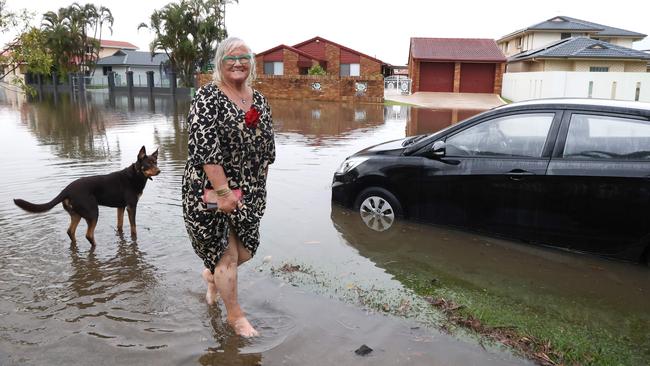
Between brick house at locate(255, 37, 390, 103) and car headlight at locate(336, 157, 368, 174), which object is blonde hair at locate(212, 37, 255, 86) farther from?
brick house at locate(255, 37, 390, 103)

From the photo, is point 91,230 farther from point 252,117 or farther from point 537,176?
point 537,176

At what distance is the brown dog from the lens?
507 cm

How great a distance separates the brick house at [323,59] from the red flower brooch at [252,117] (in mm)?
40812

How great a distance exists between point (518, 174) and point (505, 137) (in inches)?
20.6

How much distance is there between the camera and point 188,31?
48.4 meters

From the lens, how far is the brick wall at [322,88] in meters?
32.0

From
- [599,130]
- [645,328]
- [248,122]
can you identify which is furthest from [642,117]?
[248,122]

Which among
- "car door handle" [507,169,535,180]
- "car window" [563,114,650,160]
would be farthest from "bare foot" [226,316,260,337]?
"car window" [563,114,650,160]

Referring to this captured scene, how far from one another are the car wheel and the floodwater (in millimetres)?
162

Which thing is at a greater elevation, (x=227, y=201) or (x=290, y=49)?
(x=290, y=49)

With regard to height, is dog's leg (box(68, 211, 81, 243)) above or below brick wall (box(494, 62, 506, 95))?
below

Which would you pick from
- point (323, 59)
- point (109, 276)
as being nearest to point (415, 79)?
point (323, 59)

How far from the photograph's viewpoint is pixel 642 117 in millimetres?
4805

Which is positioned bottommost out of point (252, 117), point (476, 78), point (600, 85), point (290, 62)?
point (252, 117)
